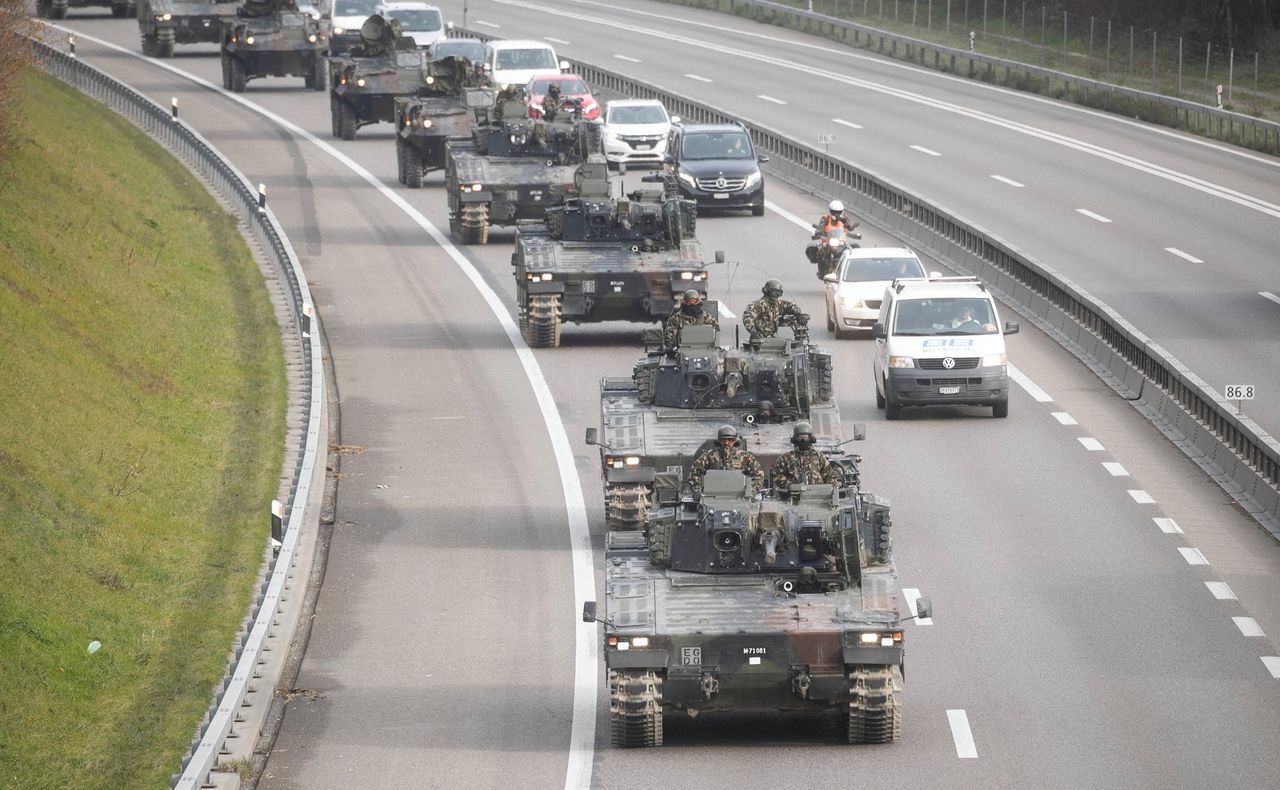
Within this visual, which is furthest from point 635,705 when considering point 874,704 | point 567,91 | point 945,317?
point 567,91

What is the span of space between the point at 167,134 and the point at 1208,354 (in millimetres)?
28251

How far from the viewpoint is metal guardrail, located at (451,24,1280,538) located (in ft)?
87.6

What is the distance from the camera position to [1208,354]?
115ft

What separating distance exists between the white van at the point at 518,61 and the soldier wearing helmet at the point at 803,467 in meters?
42.8

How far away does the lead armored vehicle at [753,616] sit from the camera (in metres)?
17.0

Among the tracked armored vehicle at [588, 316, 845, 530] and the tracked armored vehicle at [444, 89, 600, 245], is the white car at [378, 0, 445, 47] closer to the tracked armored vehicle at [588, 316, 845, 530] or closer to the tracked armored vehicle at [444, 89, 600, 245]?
the tracked armored vehicle at [444, 89, 600, 245]

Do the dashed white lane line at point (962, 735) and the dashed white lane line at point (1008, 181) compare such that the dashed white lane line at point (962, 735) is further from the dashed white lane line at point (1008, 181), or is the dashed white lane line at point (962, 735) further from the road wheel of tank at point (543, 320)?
the dashed white lane line at point (1008, 181)

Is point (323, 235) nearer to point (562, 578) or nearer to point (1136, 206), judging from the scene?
point (1136, 206)

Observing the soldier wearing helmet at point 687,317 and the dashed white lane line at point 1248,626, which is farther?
the soldier wearing helmet at point 687,317

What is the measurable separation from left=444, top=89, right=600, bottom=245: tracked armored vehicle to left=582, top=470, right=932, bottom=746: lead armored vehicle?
81.5ft

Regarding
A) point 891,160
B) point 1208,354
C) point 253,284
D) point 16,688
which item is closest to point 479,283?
point 253,284

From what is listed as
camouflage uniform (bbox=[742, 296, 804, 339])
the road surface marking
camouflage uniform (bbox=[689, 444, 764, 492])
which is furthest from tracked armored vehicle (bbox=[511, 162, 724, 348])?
camouflage uniform (bbox=[689, 444, 764, 492])

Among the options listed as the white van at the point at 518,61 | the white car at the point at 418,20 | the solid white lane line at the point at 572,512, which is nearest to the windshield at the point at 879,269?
the solid white lane line at the point at 572,512

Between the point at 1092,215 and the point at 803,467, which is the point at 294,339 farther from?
the point at 1092,215
